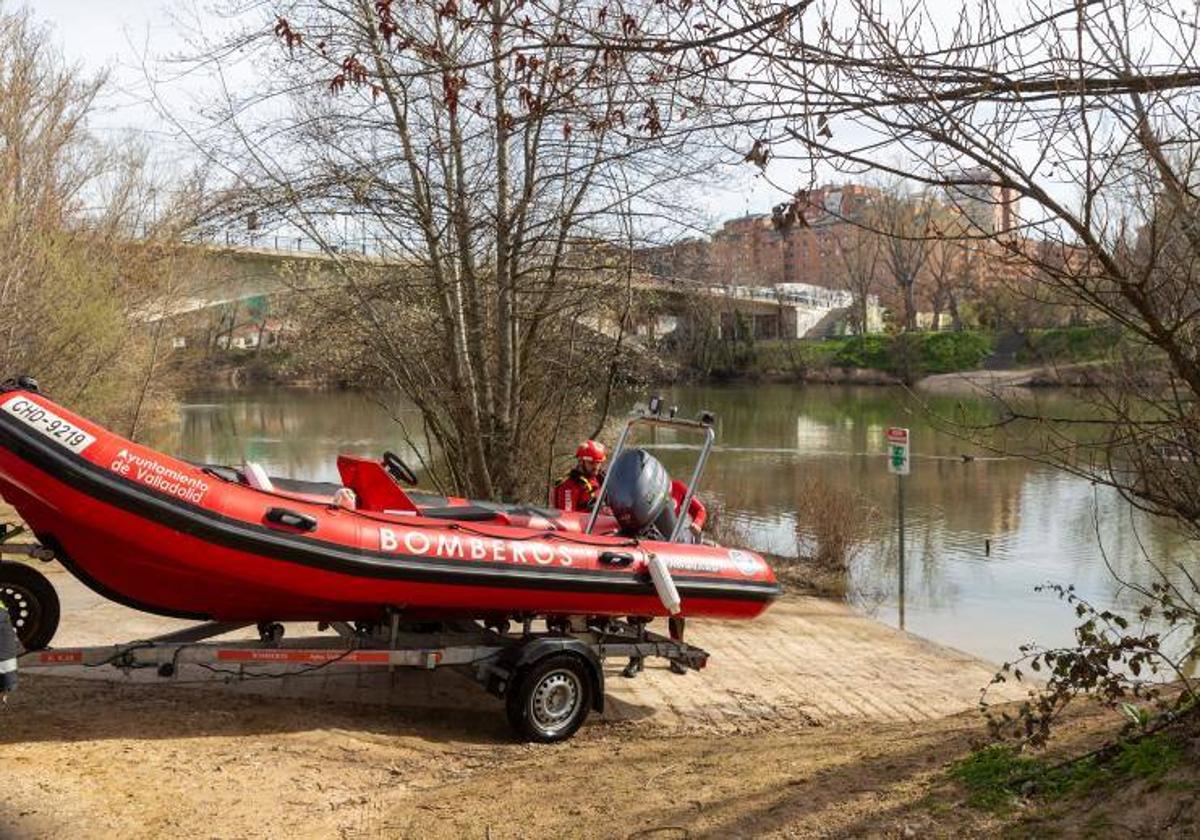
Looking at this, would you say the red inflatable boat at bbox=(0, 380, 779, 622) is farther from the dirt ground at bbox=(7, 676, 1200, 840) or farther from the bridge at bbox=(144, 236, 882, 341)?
the bridge at bbox=(144, 236, 882, 341)

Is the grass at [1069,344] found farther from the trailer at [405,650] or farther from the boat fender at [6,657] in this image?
the boat fender at [6,657]

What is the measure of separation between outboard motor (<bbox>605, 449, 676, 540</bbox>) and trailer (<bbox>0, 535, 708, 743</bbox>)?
2.93 ft

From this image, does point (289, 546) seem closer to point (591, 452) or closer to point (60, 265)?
point (591, 452)

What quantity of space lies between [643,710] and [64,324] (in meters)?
14.1

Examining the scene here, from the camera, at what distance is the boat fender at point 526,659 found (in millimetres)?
6059

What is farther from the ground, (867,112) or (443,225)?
(443,225)

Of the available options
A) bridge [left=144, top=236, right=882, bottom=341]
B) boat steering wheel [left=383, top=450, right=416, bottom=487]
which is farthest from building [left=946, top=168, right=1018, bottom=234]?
bridge [left=144, top=236, right=882, bottom=341]

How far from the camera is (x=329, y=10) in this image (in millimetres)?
10148

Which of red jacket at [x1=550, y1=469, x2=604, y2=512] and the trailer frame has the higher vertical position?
red jacket at [x1=550, y1=469, x2=604, y2=512]

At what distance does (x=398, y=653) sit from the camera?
591 cm

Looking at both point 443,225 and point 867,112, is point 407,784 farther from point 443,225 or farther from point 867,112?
point 443,225

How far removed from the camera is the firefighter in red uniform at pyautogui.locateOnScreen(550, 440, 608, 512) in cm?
873

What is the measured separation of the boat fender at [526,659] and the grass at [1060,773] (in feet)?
7.76

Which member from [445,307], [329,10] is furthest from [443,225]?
[329,10]
